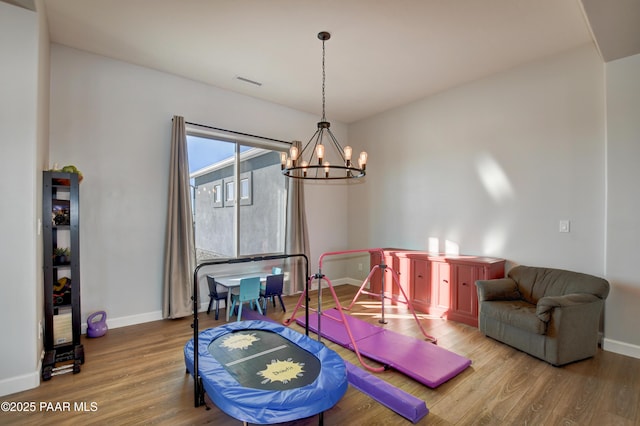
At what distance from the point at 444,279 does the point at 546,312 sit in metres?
1.43

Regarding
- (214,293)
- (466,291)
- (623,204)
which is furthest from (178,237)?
(623,204)

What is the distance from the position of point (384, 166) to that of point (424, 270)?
7.11 ft

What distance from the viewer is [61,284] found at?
10.3ft

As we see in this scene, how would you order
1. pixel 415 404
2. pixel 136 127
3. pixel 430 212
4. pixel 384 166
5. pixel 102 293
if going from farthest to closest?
pixel 384 166, pixel 430 212, pixel 136 127, pixel 102 293, pixel 415 404

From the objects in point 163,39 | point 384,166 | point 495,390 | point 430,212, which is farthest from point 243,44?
point 495,390

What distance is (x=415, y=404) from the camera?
217 centimetres

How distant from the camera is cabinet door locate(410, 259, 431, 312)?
4.52 m

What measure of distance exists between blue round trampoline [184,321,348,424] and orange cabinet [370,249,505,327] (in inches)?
94.9

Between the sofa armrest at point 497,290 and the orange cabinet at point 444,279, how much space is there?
254mm

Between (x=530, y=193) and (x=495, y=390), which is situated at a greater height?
(x=530, y=193)

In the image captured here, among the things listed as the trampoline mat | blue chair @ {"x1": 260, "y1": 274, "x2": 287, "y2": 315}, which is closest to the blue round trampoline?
the trampoline mat

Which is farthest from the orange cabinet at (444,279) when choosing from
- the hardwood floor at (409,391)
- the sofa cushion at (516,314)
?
the hardwood floor at (409,391)

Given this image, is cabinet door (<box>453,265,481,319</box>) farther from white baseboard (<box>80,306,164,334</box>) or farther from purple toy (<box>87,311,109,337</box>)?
purple toy (<box>87,311,109,337</box>)

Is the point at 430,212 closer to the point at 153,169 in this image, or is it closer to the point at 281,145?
the point at 281,145
